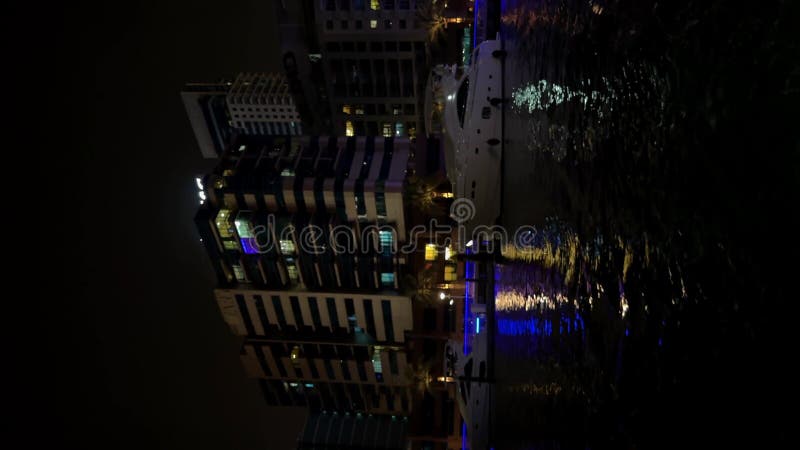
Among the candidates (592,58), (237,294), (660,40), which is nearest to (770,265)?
(660,40)

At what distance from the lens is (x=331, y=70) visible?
35.8 m

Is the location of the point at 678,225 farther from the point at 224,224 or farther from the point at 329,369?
the point at 329,369

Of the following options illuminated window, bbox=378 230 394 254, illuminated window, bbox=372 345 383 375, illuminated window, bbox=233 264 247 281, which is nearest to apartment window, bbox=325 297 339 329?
illuminated window, bbox=372 345 383 375

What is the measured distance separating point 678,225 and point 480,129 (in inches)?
386

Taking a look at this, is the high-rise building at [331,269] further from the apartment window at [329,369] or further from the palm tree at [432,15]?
the palm tree at [432,15]

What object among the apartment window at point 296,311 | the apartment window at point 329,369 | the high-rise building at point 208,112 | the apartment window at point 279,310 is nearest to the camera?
the apartment window at point 296,311

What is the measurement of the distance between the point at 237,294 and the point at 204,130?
81.7 feet

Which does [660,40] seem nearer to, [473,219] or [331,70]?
[473,219]

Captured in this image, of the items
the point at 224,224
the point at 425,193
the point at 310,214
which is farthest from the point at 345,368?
the point at 425,193

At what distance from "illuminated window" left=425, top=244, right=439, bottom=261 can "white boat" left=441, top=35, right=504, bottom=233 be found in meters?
17.1

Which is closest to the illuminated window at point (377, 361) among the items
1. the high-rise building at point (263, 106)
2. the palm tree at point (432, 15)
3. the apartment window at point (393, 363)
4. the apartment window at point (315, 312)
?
the apartment window at point (393, 363)

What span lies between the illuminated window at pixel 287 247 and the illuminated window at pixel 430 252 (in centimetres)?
899

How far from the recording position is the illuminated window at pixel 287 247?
27058mm

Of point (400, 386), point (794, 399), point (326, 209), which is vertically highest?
point (794, 399)
